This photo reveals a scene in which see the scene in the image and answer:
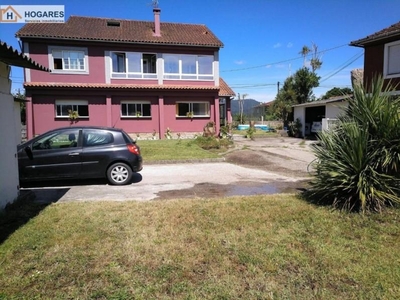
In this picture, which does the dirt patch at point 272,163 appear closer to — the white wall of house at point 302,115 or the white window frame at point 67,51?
the white window frame at point 67,51

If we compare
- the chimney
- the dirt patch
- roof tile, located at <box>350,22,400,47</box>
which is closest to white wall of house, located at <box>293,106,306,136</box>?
roof tile, located at <box>350,22,400,47</box>

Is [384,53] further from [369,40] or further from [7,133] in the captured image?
[7,133]

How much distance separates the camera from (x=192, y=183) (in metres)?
8.74

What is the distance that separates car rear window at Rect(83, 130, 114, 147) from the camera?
8383mm

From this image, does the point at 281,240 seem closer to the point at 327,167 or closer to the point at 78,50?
the point at 327,167

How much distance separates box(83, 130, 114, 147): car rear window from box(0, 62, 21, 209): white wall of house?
2447 mm

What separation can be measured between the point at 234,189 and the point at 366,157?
11.5 feet

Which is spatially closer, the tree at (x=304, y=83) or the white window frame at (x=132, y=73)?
the white window frame at (x=132, y=73)

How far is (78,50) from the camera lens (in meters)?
21.7

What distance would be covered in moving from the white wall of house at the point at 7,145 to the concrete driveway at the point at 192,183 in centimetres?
98

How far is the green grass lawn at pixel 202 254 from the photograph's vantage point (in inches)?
121

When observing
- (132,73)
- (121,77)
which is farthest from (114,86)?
(132,73)

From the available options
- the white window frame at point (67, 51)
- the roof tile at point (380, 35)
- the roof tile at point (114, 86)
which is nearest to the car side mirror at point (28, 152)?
the roof tile at point (114, 86)

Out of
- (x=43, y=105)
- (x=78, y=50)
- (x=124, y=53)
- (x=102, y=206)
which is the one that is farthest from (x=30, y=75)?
(x=102, y=206)
